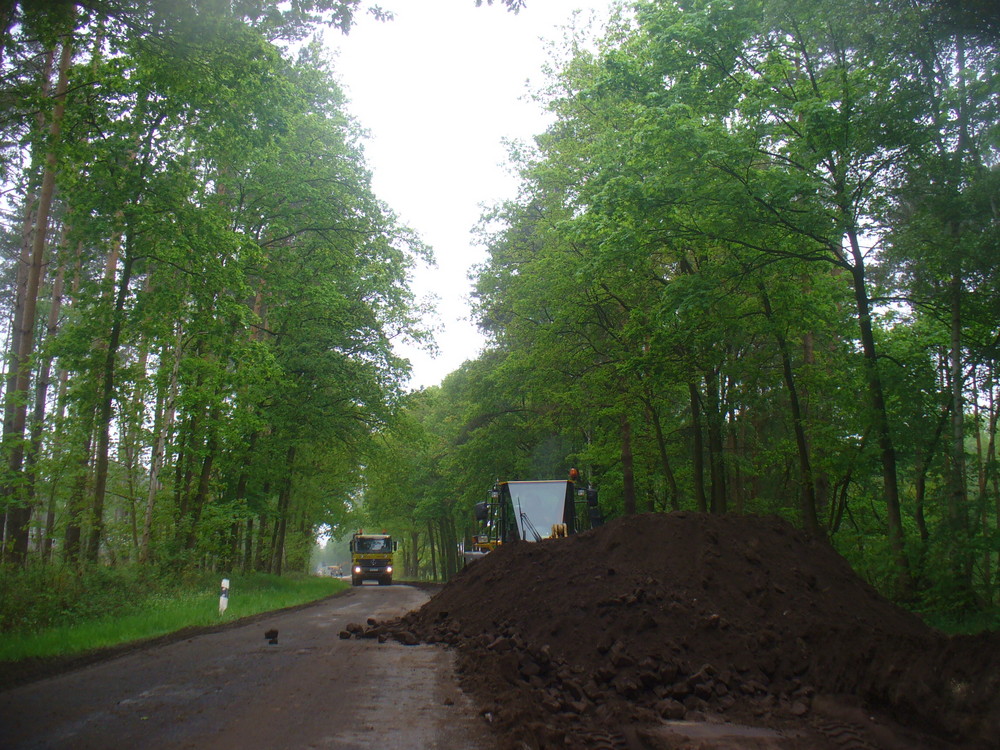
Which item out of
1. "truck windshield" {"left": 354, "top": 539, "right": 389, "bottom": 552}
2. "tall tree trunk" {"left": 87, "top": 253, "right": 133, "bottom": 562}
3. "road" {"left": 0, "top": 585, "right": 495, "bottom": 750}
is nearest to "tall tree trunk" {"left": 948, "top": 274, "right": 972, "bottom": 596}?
"road" {"left": 0, "top": 585, "right": 495, "bottom": 750}

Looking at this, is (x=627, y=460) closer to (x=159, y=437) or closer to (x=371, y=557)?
(x=159, y=437)

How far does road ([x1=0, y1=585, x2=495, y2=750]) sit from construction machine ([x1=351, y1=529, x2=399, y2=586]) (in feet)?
101

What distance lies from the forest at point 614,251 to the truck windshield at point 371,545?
17.0 metres

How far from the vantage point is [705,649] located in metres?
8.40

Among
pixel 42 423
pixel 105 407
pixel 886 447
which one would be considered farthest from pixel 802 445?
pixel 42 423

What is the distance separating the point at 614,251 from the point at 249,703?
1193cm

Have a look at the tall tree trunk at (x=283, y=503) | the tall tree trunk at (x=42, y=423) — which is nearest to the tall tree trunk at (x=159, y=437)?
the tall tree trunk at (x=42, y=423)

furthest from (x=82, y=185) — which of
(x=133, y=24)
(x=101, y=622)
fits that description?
(x=101, y=622)

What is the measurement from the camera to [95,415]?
50.6ft

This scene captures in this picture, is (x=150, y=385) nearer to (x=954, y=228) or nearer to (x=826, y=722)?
(x=826, y=722)

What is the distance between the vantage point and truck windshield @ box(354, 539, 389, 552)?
133ft

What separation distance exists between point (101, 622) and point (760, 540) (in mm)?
10669

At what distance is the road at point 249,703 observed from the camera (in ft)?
18.1

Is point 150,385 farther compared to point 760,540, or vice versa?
point 150,385
